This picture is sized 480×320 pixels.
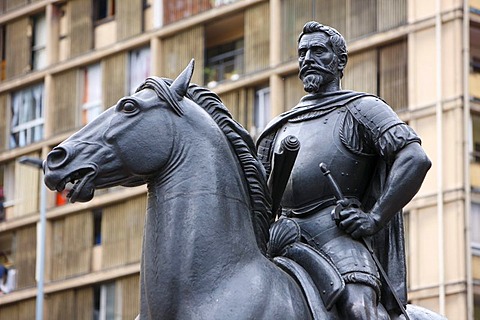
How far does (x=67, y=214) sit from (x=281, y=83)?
37.8 ft

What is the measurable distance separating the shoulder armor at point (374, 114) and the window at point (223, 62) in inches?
1917

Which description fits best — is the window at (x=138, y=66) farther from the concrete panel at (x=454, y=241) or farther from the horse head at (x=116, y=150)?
the horse head at (x=116, y=150)

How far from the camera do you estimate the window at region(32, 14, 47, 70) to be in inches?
3007

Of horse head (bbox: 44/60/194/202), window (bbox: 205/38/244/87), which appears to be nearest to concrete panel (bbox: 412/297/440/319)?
window (bbox: 205/38/244/87)

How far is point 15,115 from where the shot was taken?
76.6 m

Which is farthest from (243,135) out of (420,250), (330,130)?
(420,250)

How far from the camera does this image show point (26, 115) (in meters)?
76.4

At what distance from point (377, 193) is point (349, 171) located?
0.35 metres

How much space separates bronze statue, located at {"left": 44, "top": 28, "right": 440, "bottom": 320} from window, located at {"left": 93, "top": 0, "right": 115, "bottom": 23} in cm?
5669

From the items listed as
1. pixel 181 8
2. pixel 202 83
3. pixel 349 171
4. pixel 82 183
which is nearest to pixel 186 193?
pixel 82 183

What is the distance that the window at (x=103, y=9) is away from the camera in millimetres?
73500

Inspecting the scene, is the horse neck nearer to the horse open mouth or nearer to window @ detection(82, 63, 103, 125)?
the horse open mouth

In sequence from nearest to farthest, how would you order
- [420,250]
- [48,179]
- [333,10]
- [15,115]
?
[48,179], [420,250], [333,10], [15,115]

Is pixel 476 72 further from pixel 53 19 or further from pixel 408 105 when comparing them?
pixel 53 19
